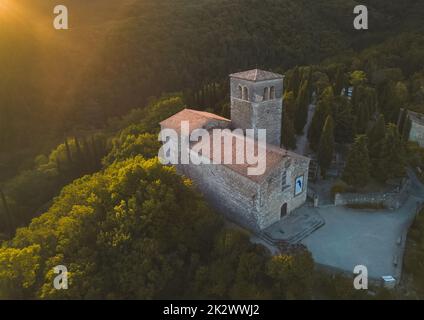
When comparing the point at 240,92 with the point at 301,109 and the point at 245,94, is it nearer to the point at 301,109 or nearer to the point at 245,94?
the point at 245,94

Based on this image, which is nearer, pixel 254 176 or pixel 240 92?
pixel 254 176

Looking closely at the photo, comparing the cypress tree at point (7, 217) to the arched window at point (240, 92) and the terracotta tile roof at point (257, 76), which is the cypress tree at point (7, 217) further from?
the terracotta tile roof at point (257, 76)

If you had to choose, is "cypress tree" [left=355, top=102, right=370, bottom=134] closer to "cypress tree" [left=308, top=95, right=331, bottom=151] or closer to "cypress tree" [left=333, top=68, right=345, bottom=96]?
"cypress tree" [left=308, top=95, right=331, bottom=151]

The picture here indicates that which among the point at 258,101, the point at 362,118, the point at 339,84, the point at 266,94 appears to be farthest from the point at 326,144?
the point at 339,84

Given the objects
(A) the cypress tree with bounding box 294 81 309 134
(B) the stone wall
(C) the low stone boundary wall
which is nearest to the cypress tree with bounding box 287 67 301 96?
(A) the cypress tree with bounding box 294 81 309 134

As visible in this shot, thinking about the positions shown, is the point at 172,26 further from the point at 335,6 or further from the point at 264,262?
the point at 264,262

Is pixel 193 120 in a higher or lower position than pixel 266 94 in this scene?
lower
